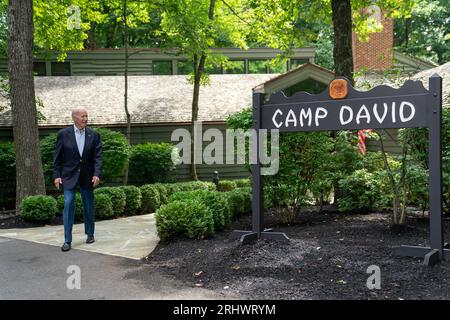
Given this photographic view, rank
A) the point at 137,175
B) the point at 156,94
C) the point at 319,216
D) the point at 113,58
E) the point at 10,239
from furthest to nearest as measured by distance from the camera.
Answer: the point at 113,58, the point at 156,94, the point at 137,175, the point at 319,216, the point at 10,239

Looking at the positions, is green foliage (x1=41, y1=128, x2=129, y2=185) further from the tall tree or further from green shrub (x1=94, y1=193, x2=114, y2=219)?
the tall tree

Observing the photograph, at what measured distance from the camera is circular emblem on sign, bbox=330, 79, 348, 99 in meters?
5.54

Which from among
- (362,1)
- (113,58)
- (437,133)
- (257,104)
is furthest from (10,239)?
(113,58)

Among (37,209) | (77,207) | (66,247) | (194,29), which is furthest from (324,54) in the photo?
(66,247)

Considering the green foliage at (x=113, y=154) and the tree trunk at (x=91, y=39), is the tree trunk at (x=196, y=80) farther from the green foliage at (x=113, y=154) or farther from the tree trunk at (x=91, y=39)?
the tree trunk at (x=91, y=39)

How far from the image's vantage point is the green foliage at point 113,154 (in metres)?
13.2

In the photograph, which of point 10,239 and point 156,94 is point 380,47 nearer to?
point 156,94

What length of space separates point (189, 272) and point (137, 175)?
35.9ft

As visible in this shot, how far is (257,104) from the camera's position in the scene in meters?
6.26

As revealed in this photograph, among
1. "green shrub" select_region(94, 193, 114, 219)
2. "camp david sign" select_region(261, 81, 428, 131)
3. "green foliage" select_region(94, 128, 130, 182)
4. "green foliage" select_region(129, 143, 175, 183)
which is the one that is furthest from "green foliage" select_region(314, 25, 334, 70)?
"camp david sign" select_region(261, 81, 428, 131)

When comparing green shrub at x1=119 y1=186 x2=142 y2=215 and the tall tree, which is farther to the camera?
the tall tree

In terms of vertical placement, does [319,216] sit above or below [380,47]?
below

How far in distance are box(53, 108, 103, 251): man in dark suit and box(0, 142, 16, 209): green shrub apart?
802cm

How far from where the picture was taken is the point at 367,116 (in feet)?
17.6
